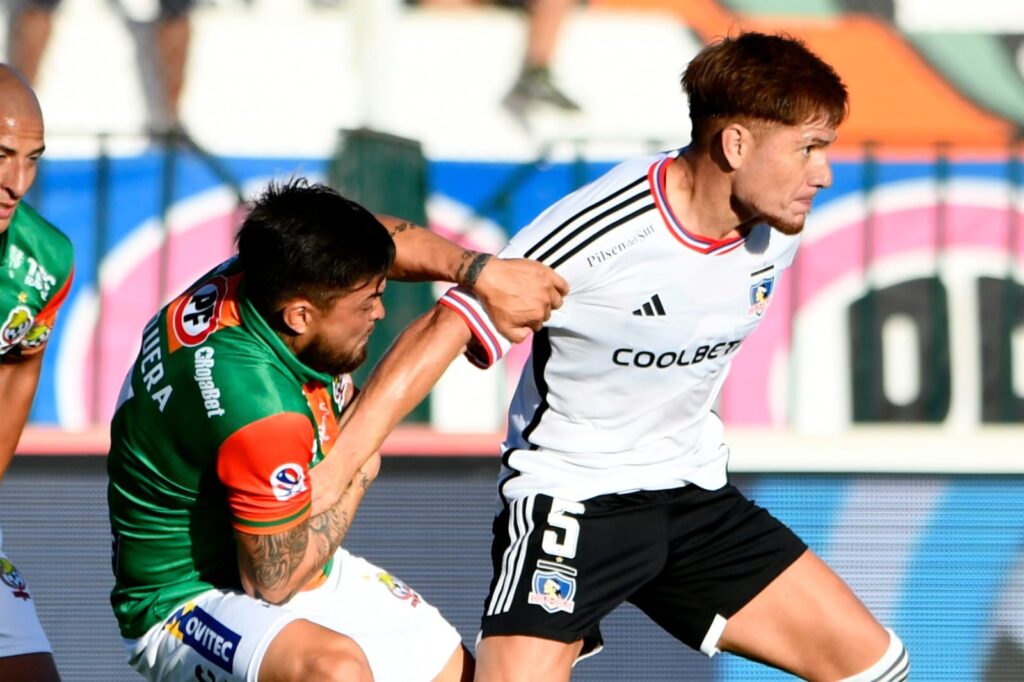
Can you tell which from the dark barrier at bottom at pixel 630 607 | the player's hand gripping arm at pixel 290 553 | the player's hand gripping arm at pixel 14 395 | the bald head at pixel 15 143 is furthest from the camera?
the dark barrier at bottom at pixel 630 607

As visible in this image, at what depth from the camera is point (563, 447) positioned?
156 inches

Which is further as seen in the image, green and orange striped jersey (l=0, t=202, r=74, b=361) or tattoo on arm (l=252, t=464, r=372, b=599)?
green and orange striped jersey (l=0, t=202, r=74, b=361)

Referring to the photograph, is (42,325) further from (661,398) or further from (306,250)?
(661,398)

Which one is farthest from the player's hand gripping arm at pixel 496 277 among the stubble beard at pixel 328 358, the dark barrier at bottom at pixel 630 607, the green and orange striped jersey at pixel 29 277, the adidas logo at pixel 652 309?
the dark barrier at bottom at pixel 630 607

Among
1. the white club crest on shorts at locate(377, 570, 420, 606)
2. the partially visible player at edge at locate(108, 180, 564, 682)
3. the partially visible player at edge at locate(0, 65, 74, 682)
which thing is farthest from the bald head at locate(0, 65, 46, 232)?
the white club crest on shorts at locate(377, 570, 420, 606)

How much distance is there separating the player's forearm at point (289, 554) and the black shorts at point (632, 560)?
463mm

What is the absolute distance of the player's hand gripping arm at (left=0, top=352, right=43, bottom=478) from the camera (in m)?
4.02

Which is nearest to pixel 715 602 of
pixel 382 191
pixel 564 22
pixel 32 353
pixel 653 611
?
pixel 653 611

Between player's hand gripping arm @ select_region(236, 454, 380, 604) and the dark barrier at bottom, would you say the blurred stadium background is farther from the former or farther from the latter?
player's hand gripping arm @ select_region(236, 454, 380, 604)

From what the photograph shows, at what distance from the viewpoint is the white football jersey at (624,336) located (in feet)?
12.6

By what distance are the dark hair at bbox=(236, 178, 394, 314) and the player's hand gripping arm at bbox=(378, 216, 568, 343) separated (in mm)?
353

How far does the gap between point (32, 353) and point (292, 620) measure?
1069 millimetres

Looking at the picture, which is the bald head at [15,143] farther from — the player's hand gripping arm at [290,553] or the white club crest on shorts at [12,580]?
the player's hand gripping arm at [290,553]

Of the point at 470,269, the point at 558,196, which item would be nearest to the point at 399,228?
the point at 470,269
